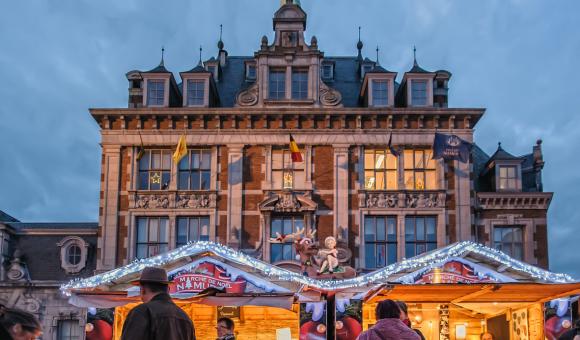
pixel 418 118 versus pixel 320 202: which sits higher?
pixel 418 118

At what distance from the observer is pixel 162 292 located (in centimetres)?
600

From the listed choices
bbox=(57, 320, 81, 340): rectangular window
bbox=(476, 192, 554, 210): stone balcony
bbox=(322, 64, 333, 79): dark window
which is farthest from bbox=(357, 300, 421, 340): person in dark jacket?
bbox=(322, 64, 333, 79): dark window

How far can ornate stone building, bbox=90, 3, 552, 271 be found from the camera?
1064 inches

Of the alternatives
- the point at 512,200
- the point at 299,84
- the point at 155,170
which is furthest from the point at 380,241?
the point at 155,170

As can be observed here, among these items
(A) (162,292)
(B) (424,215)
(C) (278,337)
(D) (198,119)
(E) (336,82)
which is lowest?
(C) (278,337)

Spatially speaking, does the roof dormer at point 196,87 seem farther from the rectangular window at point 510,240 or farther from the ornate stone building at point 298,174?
the rectangular window at point 510,240

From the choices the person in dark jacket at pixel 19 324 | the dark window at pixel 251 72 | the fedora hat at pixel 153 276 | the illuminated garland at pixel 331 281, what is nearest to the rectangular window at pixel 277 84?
the dark window at pixel 251 72

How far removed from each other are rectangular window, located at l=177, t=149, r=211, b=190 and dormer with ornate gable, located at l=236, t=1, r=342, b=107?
87.2 inches

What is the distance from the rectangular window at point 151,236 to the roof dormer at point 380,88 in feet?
27.1

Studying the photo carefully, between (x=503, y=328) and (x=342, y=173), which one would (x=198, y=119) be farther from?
(x=503, y=328)

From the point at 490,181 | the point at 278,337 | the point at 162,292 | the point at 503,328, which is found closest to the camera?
the point at 162,292

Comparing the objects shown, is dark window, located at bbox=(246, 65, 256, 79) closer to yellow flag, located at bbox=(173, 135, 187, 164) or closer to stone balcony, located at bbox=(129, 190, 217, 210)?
yellow flag, located at bbox=(173, 135, 187, 164)

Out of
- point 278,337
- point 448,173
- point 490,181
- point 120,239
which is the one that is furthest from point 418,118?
point 278,337

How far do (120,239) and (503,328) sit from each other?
1382 centimetres
